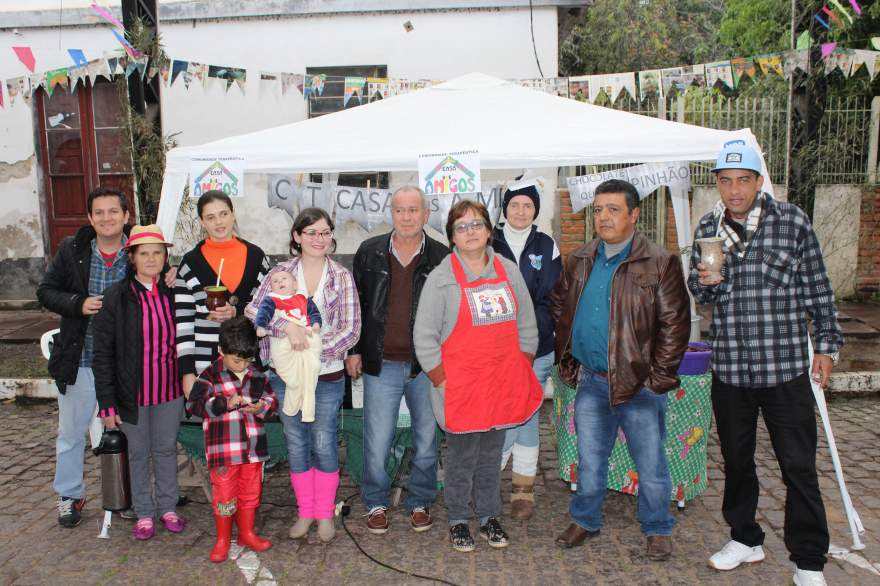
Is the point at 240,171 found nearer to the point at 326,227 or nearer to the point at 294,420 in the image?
the point at 326,227

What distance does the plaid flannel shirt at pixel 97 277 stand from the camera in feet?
13.7

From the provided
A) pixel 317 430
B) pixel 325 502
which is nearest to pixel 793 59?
pixel 317 430

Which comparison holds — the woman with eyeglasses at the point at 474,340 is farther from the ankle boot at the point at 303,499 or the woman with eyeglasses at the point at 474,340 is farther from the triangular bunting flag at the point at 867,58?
the triangular bunting flag at the point at 867,58

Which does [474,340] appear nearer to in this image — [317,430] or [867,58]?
[317,430]

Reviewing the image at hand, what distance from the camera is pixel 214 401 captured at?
3.78 m

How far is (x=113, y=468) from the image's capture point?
410cm

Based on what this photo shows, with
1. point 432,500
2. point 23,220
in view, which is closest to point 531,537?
point 432,500

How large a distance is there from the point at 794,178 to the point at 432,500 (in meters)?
6.35

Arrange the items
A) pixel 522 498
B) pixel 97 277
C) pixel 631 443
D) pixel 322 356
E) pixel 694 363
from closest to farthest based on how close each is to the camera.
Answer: pixel 631 443 → pixel 322 356 → pixel 97 277 → pixel 694 363 → pixel 522 498

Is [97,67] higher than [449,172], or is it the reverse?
[97,67]

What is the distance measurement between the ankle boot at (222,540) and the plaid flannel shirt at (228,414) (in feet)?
1.11

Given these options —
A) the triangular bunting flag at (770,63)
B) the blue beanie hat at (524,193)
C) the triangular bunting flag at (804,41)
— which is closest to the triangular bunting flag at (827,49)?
the triangular bunting flag at (804,41)

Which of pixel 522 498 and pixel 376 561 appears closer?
pixel 376 561

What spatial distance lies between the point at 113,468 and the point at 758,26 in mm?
14120
